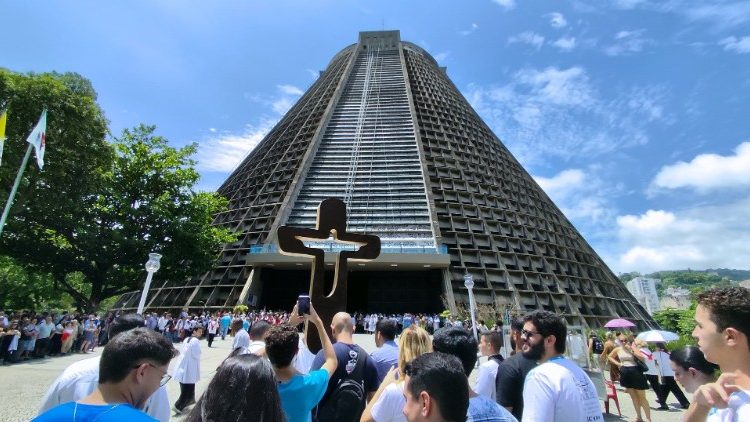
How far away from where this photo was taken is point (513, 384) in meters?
4.01

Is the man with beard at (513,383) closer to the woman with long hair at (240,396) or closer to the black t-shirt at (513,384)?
the black t-shirt at (513,384)

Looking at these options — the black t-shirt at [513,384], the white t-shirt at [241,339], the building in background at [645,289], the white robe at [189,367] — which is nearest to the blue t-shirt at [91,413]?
the black t-shirt at [513,384]

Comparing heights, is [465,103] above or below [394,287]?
above

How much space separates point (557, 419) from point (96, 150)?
20635 millimetres

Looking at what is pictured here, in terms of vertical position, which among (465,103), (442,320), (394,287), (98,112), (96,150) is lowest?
(442,320)

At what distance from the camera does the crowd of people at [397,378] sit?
183cm

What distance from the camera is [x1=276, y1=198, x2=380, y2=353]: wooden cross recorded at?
834 cm

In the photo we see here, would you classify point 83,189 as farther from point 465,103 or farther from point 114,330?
point 465,103

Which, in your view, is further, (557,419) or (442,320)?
(442,320)

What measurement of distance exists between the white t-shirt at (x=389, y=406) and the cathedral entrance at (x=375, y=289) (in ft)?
88.9

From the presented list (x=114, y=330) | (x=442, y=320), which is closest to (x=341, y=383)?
(x=114, y=330)

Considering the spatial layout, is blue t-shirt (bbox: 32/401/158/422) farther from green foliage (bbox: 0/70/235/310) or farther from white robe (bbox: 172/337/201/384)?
green foliage (bbox: 0/70/235/310)

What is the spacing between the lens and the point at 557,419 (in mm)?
2730

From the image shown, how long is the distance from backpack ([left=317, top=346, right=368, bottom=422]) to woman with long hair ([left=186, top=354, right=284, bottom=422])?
1.94 m
